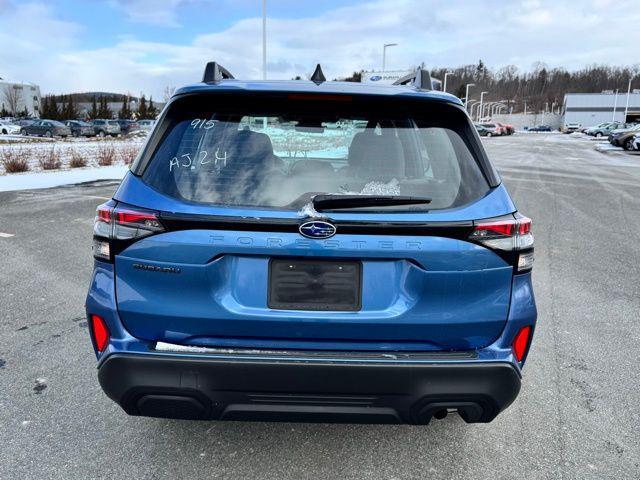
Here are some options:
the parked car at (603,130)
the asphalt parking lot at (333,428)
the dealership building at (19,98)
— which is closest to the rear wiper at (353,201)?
the asphalt parking lot at (333,428)

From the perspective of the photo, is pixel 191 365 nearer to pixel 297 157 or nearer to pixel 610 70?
pixel 297 157

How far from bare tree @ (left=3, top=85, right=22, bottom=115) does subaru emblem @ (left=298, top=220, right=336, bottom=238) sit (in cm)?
10103

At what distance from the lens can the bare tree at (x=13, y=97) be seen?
8712 cm

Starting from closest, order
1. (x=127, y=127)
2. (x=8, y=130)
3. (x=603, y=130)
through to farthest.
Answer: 1. (x=8, y=130)
2. (x=127, y=127)
3. (x=603, y=130)

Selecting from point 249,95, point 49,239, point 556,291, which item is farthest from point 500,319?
point 49,239

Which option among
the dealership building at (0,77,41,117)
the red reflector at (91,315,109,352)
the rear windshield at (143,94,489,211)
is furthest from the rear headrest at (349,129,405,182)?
the dealership building at (0,77,41,117)

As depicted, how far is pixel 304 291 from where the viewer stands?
2066 millimetres

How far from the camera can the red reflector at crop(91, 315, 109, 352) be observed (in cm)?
219

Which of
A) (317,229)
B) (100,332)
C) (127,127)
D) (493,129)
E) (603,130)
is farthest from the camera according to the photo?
(603,130)

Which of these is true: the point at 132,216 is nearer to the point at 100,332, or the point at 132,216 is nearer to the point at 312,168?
the point at 100,332

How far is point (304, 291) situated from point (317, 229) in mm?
264

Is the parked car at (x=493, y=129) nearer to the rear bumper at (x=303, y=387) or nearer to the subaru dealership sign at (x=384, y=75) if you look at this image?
the subaru dealership sign at (x=384, y=75)

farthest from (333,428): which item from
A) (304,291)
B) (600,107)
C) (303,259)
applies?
(600,107)

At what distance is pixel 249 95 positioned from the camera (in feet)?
7.41
